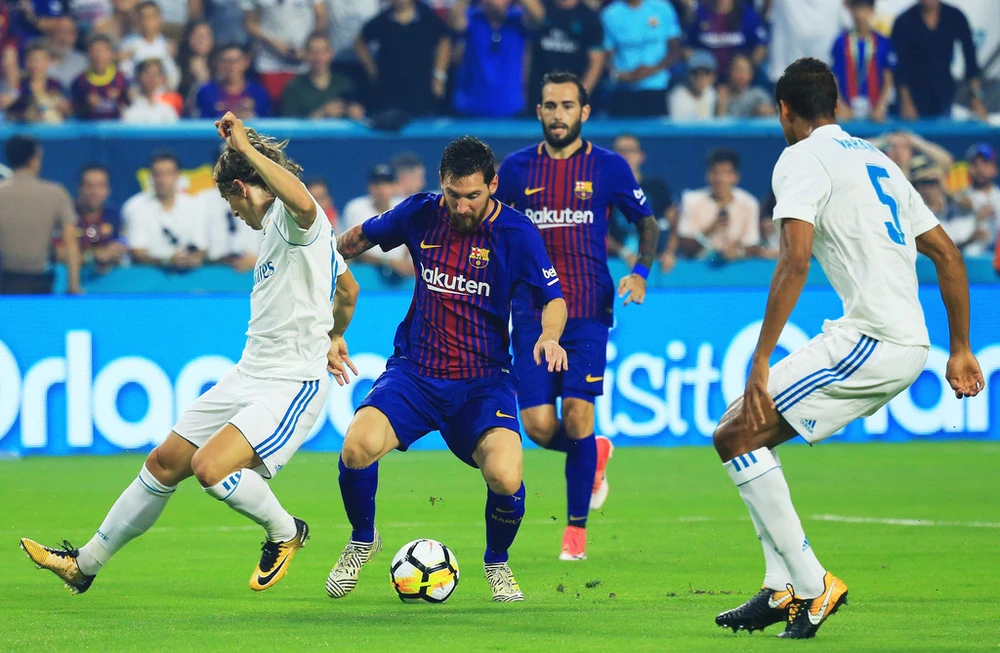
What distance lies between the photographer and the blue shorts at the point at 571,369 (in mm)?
8328

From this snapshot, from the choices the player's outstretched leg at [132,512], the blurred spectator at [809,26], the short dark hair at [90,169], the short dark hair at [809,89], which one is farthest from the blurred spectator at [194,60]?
the short dark hair at [809,89]

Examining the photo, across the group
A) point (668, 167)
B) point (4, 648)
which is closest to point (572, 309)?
point (4, 648)

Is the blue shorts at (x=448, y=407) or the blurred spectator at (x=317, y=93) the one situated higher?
the blurred spectator at (x=317, y=93)

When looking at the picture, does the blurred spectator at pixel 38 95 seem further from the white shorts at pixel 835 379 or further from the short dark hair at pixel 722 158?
the white shorts at pixel 835 379

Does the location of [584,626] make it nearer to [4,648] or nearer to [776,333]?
[776,333]

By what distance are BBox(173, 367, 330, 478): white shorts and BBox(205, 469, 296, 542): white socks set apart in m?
0.13

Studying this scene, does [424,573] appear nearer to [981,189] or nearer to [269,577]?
[269,577]

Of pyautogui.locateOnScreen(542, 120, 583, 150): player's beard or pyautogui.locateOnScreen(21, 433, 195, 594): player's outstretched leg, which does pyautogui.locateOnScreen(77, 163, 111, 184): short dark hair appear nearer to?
pyautogui.locateOnScreen(542, 120, 583, 150): player's beard

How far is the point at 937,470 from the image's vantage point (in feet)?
39.4

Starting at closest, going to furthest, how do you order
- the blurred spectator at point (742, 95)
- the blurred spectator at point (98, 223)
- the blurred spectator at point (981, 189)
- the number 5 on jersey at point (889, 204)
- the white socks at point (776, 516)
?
1. the white socks at point (776, 516)
2. the number 5 on jersey at point (889, 204)
3. the blurred spectator at point (98, 223)
4. the blurred spectator at point (981, 189)
5. the blurred spectator at point (742, 95)

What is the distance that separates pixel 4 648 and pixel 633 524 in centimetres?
471

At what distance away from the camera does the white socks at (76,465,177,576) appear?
6496mm

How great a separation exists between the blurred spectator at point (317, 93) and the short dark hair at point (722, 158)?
361cm

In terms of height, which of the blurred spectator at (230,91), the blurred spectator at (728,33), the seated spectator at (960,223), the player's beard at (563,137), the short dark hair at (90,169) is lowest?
the seated spectator at (960,223)
